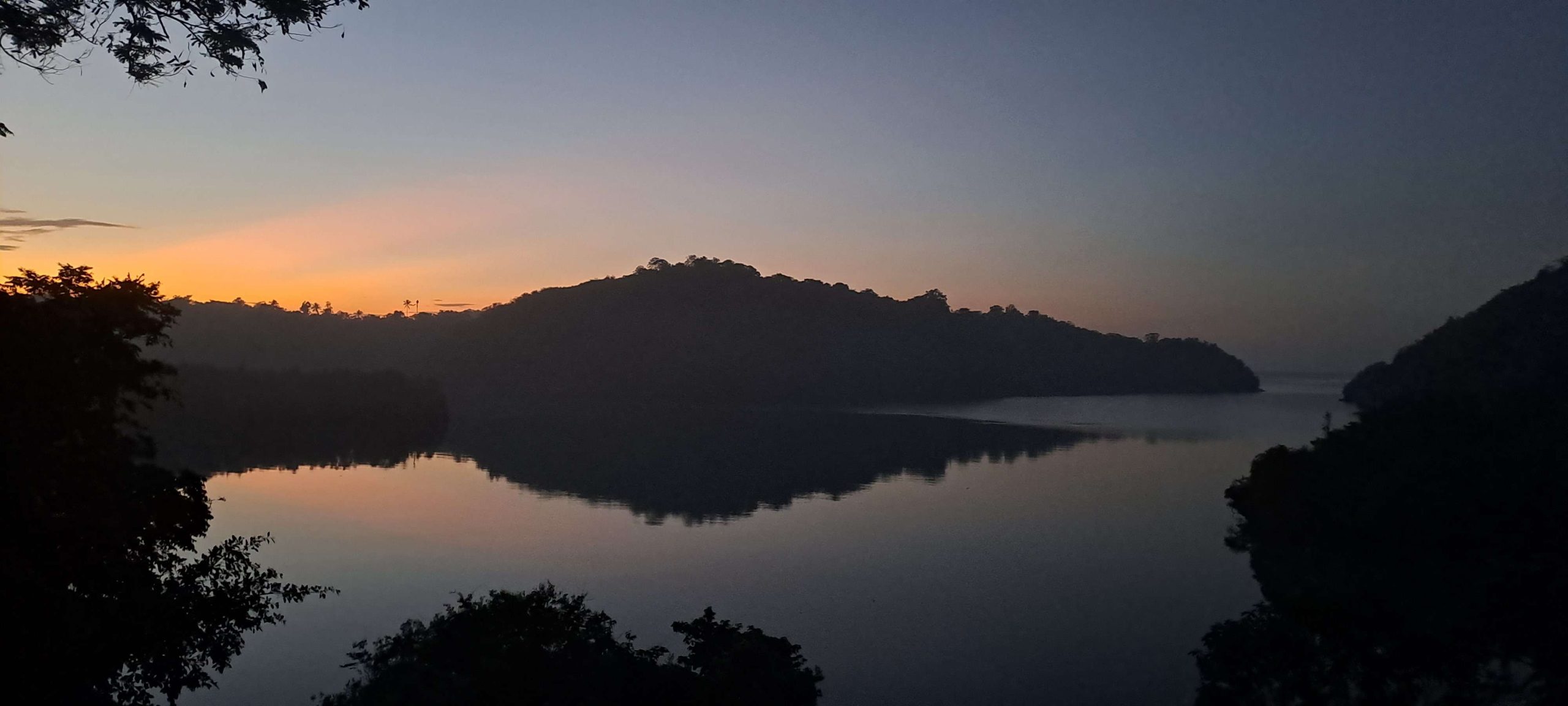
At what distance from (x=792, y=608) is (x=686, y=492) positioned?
1873 cm

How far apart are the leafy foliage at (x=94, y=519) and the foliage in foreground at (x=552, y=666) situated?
193 cm

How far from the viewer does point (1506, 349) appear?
3619 centimetres

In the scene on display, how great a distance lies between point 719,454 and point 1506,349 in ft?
123

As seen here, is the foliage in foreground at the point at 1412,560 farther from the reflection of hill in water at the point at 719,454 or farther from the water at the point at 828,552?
the reflection of hill in water at the point at 719,454

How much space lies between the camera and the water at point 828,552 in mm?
14547

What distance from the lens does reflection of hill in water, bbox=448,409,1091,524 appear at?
36469 mm

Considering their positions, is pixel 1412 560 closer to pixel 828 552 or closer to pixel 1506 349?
pixel 828 552

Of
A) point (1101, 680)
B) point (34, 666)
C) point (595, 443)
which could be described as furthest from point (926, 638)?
point (595, 443)

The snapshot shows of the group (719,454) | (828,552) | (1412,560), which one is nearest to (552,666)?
(828,552)

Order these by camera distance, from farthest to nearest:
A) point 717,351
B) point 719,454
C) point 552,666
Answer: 1. point 717,351
2. point 719,454
3. point 552,666

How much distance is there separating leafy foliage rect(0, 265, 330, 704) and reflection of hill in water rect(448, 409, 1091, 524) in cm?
2222

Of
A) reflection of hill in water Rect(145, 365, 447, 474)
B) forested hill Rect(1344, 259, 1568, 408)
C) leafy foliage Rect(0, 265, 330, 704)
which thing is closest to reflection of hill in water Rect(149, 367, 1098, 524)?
reflection of hill in water Rect(145, 365, 447, 474)

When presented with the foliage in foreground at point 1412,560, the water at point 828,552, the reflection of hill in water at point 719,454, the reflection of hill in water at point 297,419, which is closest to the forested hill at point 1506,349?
the foliage in foreground at point 1412,560

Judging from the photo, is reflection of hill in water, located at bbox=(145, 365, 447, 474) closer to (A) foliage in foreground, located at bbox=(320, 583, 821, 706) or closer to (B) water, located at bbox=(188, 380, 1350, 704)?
(B) water, located at bbox=(188, 380, 1350, 704)
